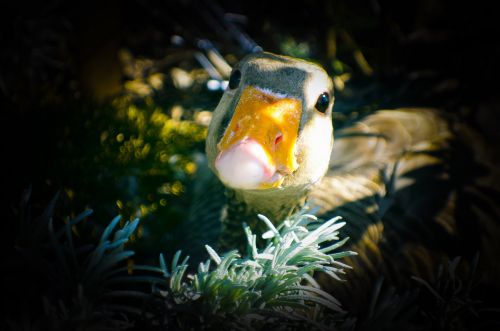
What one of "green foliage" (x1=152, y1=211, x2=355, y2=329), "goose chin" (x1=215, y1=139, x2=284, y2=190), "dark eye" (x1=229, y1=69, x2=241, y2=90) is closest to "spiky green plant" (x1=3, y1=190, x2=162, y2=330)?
"green foliage" (x1=152, y1=211, x2=355, y2=329)

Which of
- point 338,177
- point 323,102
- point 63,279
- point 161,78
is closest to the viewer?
point 63,279

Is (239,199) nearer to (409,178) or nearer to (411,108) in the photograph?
(409,178)

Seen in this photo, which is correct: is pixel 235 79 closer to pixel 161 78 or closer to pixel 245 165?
pixel 245 165

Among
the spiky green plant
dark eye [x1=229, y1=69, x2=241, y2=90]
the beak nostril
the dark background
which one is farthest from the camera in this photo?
the dark background

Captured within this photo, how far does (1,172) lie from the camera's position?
0.85 m

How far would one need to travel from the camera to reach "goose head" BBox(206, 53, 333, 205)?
587 millimetres

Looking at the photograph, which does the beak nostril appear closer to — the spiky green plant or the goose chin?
the goose chin

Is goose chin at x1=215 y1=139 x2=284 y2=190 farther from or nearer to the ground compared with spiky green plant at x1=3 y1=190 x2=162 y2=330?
farther from the ground

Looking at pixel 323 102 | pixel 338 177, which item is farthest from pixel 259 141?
pixel 338 177

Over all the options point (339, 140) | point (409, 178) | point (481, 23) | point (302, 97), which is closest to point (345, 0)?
point (481, 23)

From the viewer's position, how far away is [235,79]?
2.42 feet

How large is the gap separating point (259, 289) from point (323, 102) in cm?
35

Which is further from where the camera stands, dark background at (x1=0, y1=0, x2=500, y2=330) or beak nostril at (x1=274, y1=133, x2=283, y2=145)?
dark background at (x1=0, y1=0, x2=500, y2=330)

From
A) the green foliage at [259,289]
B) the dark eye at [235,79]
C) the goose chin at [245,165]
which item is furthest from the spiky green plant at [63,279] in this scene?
the dark eye at [235,79]
